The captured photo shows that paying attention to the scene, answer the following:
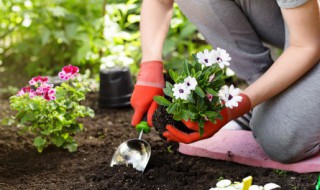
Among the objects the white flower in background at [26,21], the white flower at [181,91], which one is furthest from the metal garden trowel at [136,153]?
the white flower in background at [26,21]

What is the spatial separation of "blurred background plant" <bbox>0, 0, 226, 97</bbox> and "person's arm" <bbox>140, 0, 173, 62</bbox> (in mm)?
732

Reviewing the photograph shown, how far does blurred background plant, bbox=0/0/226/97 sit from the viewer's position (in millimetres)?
3438

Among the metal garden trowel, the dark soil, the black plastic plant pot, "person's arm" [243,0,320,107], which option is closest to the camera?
"person's arm" [243,0,320,107]

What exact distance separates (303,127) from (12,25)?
6.98ft

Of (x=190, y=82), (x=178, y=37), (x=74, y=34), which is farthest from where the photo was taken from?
(x=178, y=37)

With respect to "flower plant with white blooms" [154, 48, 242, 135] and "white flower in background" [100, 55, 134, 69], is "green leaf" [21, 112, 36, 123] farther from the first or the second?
"white flower in background" [100, 55, 134, 69]

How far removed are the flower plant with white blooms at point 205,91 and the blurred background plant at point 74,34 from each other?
1226 mm

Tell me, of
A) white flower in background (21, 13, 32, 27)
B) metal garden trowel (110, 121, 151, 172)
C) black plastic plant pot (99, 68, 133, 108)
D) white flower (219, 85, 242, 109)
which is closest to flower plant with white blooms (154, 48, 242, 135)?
white flower (219, 85, 242, 109)

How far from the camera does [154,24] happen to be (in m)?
2.50

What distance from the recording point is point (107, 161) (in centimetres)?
244

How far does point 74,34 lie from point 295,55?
5.43 ft

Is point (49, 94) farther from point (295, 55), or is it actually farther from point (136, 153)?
point (295, 55)

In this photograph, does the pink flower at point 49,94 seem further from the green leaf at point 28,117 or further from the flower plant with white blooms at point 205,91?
the flower plant with white blooms at point 205,91

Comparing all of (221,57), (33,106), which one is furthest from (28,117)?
(221,57)
